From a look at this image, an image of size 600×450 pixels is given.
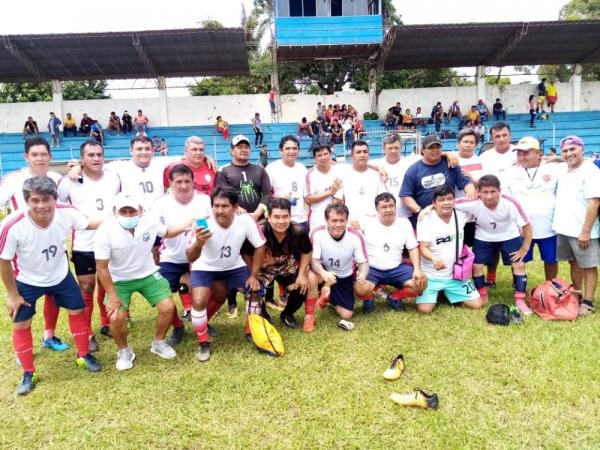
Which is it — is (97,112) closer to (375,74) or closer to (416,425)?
(375,74)

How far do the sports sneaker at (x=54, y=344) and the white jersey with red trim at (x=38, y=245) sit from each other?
0.94 metres

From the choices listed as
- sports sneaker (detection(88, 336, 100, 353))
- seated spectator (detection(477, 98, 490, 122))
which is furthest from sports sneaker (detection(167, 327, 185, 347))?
seated spectator (detection(477, 98, 490, 122))

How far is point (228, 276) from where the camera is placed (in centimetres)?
469

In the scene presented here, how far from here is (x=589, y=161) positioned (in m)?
4.91

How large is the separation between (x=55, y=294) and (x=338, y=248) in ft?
9.33

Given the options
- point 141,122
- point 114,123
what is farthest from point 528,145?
point 114,123

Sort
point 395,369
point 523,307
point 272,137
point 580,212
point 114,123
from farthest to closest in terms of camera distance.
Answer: point 272,137 < point 114,123 < point 523,307 < point 580,212 < point 395,369

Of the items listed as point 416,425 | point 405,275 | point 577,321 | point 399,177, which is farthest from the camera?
point 399,177

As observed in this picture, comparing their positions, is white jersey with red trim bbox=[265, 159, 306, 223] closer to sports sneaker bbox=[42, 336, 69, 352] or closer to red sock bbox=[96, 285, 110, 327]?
red sock bbox=[96, 285, 110, 327]

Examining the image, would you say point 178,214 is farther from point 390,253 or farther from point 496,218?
point 496,218

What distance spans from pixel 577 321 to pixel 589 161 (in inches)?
69.6

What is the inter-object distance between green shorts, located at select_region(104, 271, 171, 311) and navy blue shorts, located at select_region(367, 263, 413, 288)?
7.83 feet

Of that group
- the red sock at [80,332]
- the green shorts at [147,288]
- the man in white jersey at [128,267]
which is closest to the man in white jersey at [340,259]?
the man in white jersey at [128,267]

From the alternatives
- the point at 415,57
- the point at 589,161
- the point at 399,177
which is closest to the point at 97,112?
the point at 415,57
